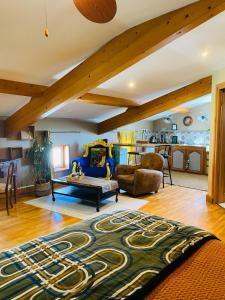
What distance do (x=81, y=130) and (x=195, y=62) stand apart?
11.7 feet

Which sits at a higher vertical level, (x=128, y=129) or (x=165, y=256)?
(x=128, y=129)

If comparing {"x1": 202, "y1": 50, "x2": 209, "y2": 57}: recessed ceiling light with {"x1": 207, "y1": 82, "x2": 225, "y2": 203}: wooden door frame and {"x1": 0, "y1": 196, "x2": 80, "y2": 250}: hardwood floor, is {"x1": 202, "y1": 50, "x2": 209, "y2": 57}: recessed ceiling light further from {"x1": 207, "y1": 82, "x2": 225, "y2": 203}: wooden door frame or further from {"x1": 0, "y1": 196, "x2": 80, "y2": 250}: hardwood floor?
{"x1": 0, "y1": 196, "x2": 80, "y2": 250}: hardwood floor

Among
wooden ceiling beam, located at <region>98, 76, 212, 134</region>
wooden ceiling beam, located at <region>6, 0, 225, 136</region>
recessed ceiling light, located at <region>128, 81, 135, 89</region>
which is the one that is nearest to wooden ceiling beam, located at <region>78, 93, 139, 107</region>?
→ wooden ceiling beam, located at <region>98, 76, 212, 134</region>

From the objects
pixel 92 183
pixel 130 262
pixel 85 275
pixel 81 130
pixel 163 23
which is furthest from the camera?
pixel 81 130

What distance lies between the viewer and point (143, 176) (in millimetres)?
4898

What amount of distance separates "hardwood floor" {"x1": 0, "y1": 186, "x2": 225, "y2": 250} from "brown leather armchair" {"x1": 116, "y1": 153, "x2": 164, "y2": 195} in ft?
0.76

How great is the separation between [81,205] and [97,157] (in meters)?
1.74

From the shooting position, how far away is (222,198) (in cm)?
457

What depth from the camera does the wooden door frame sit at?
14.4 feet

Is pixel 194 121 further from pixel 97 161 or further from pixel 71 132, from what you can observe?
pixel 71 132

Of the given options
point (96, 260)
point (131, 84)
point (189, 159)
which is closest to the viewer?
point (96, 260)

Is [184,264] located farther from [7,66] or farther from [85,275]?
[7,66]

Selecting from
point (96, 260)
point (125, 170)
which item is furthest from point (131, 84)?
point (96, 260)

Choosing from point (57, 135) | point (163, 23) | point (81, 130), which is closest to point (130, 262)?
point (163, 23)
